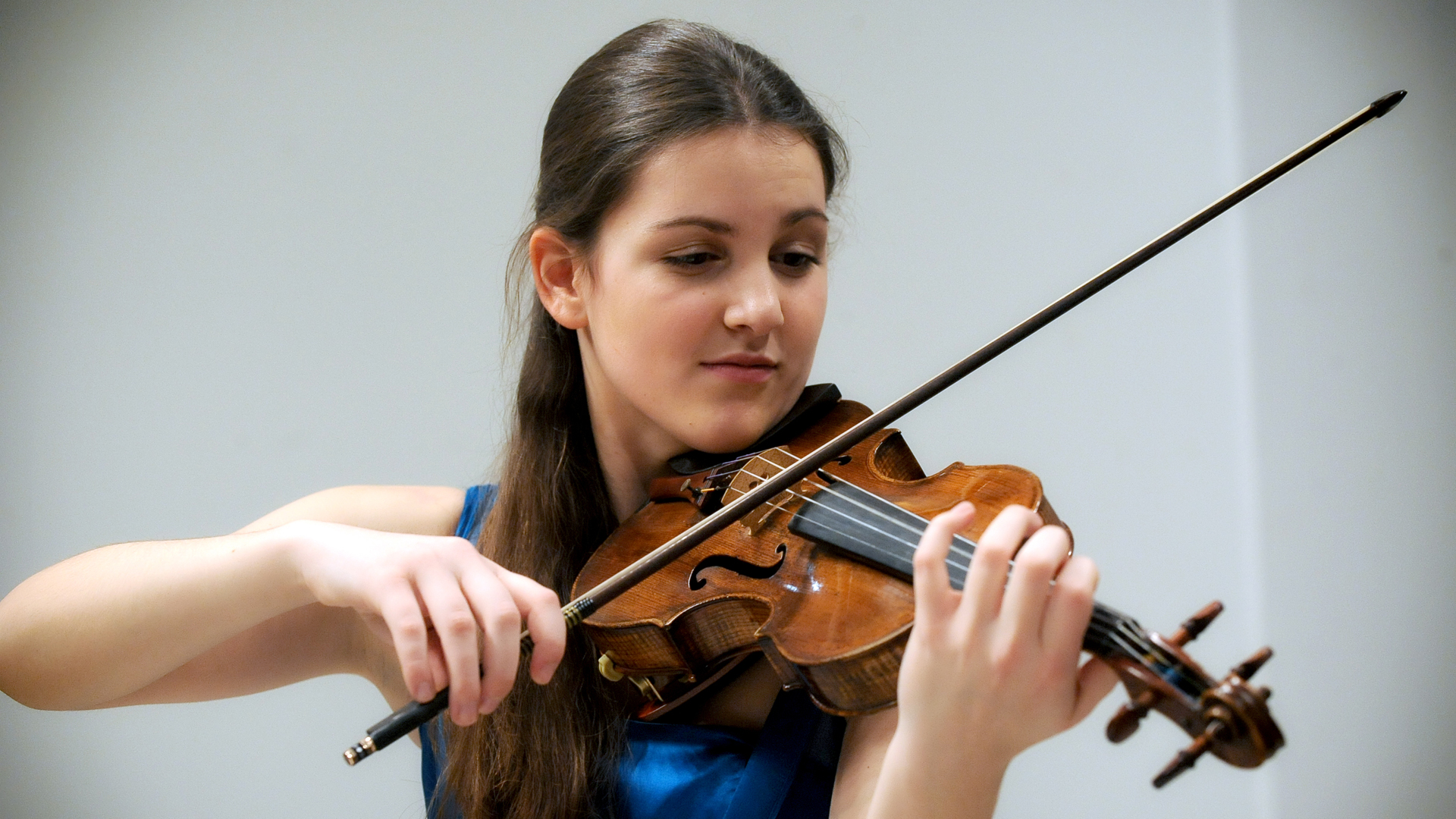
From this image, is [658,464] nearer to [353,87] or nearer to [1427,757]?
[353,87]

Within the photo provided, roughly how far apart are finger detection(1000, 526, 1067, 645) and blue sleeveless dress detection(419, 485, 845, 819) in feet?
1.07

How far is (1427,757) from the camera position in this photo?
4.07 feet

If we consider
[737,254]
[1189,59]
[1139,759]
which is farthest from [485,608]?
[1189,59]

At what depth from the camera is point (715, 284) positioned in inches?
28.9

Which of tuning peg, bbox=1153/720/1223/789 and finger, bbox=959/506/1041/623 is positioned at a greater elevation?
finger, bbox=959/506/1041/623

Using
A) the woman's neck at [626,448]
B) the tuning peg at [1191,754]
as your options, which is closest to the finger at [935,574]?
the tuning peg at [1191,754]

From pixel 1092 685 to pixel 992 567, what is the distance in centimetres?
8

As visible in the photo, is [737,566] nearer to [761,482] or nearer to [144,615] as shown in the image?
[761,482]

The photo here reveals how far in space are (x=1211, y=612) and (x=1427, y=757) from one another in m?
1.10

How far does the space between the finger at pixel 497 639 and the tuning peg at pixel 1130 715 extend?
0.28 meters

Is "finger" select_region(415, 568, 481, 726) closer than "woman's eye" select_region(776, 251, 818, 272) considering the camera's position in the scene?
Yes

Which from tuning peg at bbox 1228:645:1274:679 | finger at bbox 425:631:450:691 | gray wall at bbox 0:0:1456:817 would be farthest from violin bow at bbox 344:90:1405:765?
gray wall at bbox 0:0:1456:817

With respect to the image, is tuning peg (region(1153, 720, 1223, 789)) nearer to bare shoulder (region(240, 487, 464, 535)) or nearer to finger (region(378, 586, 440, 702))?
finger (region(378, 586, 440, 702))

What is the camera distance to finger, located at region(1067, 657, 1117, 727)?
437mm
